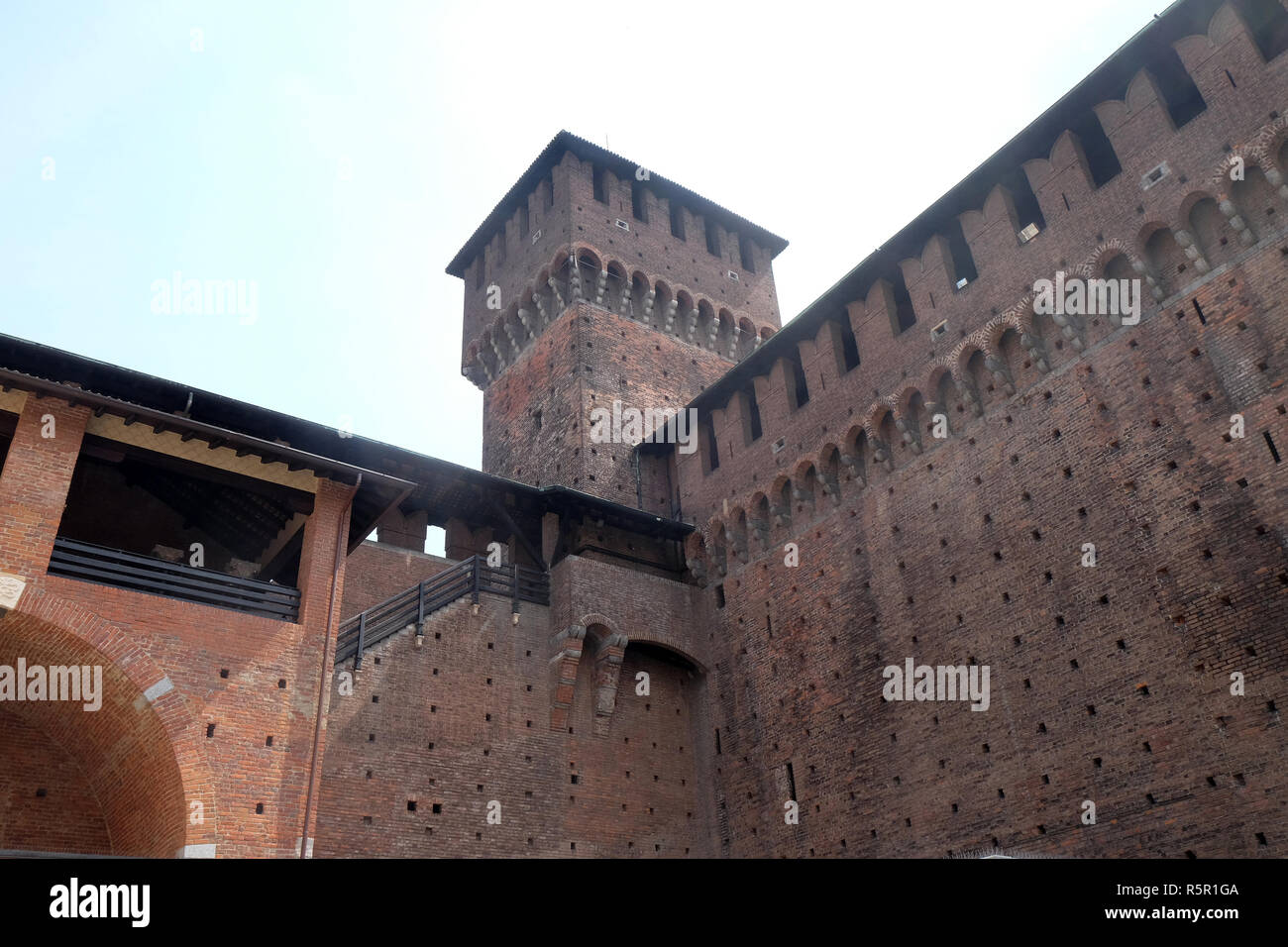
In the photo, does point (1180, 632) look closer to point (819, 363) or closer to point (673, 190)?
point (819, 363)

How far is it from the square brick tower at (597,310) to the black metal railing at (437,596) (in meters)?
3.56

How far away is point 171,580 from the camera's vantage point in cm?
1059

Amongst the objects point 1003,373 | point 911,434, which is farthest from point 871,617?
point 1003,373

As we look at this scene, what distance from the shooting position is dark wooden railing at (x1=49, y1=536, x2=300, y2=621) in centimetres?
1014

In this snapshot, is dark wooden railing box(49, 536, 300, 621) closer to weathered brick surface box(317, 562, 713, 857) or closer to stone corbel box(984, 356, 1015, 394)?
weathered brick surface box(317, 562, 713, 857)

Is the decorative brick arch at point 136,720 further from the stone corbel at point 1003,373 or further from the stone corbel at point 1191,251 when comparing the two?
the stone corbel at point 1191,251

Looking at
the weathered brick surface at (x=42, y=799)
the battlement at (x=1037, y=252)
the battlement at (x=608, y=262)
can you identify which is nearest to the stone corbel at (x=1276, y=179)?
the battlement at (x=1037, y=252)

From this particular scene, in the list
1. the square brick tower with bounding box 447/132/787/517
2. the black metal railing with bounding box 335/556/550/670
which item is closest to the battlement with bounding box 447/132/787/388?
the square brick tower with bounding box 447/132/787/517

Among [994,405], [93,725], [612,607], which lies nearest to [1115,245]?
[994,405]

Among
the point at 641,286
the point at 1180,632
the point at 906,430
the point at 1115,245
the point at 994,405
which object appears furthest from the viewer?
the point at 641,286

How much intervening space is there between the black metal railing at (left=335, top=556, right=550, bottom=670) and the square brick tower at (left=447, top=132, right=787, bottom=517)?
3.56 m
